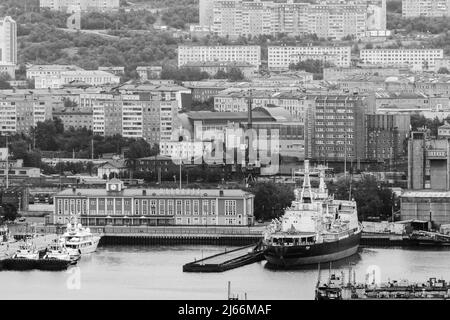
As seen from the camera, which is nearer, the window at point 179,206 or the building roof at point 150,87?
the window at point 179,206

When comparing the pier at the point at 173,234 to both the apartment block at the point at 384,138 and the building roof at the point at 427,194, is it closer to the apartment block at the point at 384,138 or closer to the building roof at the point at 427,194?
the building roof at the point at 427,194

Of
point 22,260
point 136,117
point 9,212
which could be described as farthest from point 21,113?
point 22,260

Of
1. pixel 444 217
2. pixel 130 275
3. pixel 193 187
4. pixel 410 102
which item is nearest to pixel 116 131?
pixel 410 102

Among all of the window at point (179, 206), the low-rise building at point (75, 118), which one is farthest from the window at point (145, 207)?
the low-rise building at point (75, 118)

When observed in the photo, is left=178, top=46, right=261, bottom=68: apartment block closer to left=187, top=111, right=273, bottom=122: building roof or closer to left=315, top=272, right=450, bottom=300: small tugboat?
left=187, top=111, right=273, bottom=122: building roof

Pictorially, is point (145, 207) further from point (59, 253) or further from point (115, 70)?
point (115, 70)

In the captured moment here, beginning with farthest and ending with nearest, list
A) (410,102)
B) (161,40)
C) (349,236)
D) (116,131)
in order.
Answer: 1. (161,40)
2. (410,102)
3. (116,131)
4. (349,236)
